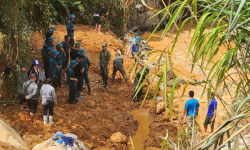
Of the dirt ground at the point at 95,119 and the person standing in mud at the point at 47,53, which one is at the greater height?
the person standing in mud at the point at 47,53

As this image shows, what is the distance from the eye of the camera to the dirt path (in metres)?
7.09

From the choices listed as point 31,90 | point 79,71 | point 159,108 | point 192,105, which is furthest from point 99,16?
point 192,105

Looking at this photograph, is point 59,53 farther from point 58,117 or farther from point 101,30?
point 101,30

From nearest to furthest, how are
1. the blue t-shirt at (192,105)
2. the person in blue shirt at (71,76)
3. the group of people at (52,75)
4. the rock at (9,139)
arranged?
the rock at (9,139) → the group of people at (52,75) → the blue t-shirt at (192,105) → the person in blue shirt at (71,76)

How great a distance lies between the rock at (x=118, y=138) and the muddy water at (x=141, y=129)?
→ 0.30 m

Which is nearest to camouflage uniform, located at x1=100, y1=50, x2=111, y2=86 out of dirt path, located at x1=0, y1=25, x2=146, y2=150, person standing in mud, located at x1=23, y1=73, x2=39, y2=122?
dirt path, located at x1=0, y1=25, x2=146, y2=150

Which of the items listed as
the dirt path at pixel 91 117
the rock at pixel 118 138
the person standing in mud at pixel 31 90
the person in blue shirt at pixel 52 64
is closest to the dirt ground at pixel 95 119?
the dirt path at pixel 91 117

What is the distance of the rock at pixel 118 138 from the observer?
7432 millimetres

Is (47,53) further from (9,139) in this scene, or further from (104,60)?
(9,139)

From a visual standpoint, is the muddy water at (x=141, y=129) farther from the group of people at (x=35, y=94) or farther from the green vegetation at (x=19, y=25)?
the green vegetation at (x=19, y=25)

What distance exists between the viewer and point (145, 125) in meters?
9.02

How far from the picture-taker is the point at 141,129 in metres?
8.77

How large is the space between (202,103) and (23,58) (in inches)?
237

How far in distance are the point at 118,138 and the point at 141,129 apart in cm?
144
